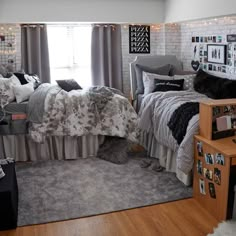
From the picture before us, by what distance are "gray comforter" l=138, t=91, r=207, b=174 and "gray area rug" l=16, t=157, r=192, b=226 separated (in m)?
0.39

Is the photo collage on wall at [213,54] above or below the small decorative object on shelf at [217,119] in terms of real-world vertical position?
above

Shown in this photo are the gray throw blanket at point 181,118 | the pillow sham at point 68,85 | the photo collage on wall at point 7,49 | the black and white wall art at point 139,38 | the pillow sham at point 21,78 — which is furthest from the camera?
the black and white wall art at point 139,38

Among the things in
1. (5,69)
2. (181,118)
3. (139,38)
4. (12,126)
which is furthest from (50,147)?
(139,38)

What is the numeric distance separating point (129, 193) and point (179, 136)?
785mm

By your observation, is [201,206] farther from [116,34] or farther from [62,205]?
[116,34]

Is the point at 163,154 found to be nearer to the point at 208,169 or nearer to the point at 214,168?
the point at 208,169

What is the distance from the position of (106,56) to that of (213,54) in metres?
1.91

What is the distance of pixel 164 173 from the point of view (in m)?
3.93

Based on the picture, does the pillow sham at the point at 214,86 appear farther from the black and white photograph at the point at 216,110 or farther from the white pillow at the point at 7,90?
the white pillow at the point at 7,90

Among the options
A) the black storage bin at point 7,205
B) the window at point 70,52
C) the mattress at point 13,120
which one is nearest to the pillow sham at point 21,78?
the mattress at point 13,120

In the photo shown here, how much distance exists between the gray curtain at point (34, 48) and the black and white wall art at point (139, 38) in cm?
154

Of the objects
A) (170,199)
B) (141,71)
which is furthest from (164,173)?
(141,71)

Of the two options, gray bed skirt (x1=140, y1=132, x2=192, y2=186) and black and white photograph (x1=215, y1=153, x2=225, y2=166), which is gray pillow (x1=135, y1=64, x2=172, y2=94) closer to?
gray bed skirt (x1=140, y1=132, x2=192, y2=186)

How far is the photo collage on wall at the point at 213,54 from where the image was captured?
458 centimetres
